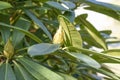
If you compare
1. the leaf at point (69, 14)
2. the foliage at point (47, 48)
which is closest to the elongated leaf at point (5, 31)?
the foliage at point (47, 48)

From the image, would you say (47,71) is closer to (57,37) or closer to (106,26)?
(57,37)

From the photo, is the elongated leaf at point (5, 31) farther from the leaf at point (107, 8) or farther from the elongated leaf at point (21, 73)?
the leaf at point (107, 8)

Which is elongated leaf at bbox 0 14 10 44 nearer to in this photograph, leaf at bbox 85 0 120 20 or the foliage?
the foliage

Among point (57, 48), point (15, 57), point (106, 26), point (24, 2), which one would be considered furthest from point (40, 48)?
point (106, 26)

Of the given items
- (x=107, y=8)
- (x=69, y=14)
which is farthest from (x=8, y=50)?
(x=107, y=8)

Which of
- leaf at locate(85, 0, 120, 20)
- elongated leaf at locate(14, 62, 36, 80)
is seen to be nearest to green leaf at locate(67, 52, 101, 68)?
elongated leaf at locate(14, 62, 36, 80)

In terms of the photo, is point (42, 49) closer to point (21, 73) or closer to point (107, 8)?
point (21, 73)
